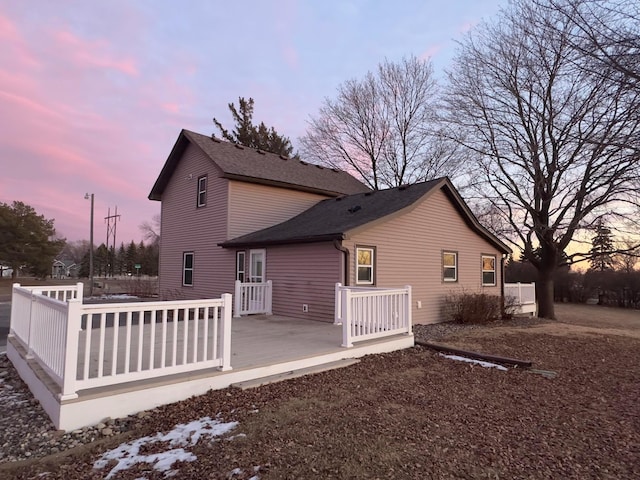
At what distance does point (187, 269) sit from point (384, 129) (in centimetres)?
1616

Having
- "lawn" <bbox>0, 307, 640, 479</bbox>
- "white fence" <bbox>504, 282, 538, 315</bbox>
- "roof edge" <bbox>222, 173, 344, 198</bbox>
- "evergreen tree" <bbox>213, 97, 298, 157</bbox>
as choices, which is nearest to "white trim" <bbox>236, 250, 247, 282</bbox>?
"roof edge" <bbox>222, 173, 344, 198</bbox>

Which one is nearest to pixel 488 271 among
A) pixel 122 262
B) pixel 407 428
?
pixel 407 428

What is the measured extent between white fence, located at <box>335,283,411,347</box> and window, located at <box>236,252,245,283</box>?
6.05 m

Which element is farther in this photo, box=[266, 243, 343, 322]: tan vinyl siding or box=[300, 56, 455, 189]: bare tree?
box=[300, 56, 455, 189]: bare tree

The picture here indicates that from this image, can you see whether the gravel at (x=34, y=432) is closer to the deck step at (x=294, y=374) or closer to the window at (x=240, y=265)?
the deck step at (x=294, y=374)

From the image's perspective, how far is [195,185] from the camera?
15.2 metres

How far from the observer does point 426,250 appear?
1192cm

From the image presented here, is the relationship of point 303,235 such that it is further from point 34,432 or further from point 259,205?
point 34,432

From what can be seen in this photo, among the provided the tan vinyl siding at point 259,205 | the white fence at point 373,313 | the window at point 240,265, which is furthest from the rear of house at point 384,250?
the white fence at point 373,313

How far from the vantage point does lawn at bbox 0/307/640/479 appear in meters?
2.96

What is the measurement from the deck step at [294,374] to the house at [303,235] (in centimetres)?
365

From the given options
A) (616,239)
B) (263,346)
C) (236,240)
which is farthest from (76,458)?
(616,239)

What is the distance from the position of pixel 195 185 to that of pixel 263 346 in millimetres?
10252

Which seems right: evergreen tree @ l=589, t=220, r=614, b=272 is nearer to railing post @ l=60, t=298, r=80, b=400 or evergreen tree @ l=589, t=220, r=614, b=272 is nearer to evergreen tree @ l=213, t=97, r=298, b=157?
railing post @ l=60, t=298, r=80, b=400
